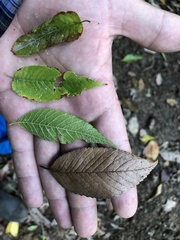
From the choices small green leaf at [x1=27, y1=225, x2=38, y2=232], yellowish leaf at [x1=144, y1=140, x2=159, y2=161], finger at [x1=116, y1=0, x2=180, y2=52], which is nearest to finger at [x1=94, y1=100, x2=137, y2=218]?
finger at [x1=116, y1=0, x2=180, y2=52]

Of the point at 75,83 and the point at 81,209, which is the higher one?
the point at 75,83

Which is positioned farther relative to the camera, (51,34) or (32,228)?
(32,228)

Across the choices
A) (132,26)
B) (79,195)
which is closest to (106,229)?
(79,195)

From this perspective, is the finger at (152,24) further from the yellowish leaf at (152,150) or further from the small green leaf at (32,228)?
the small green leaf at (32,228)

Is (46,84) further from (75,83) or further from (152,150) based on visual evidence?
(152,150)

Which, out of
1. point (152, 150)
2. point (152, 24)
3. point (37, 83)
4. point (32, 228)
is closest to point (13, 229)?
point (32, 228)

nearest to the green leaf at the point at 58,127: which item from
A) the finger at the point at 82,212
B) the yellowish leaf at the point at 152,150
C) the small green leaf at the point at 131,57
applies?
the finger at the point at 82,212
